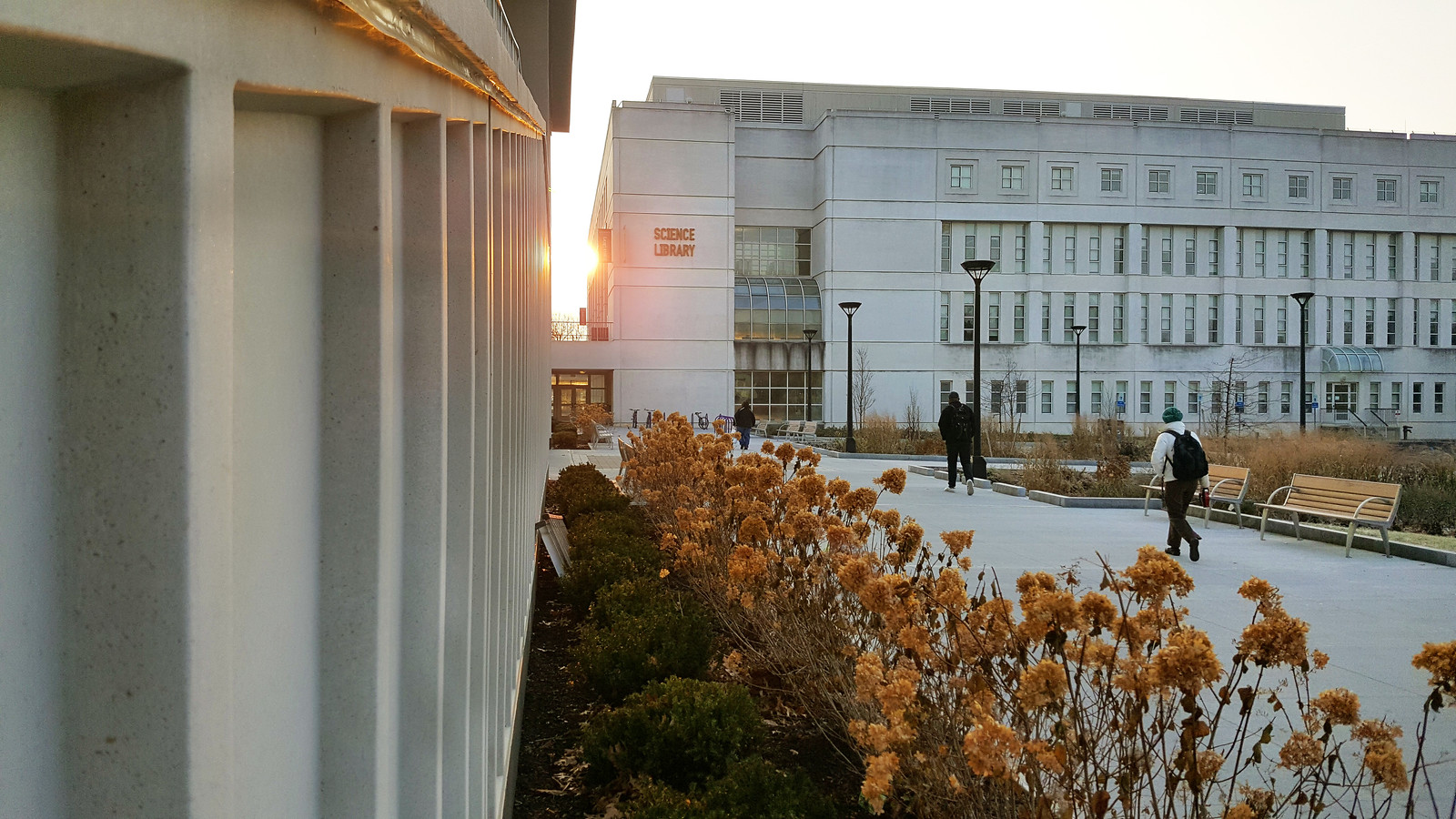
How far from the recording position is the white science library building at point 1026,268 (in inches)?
1976

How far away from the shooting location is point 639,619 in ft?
15.1

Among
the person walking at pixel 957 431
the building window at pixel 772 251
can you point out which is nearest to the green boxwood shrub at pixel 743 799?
the person walking at pixel 957 431

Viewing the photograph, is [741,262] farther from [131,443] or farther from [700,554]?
[131,443]

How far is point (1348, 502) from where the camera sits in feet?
37.7

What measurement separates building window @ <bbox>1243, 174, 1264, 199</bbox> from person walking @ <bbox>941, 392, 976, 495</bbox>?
4439 centimetres

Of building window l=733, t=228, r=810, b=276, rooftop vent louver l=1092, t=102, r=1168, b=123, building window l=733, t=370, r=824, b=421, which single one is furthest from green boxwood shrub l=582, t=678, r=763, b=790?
rooftop vent louver l=1092, t=102, r=1168, b=123

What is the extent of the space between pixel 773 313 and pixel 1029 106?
86.7 feet

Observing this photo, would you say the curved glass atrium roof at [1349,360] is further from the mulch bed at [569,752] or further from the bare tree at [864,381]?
the mulch bed at [569,752]

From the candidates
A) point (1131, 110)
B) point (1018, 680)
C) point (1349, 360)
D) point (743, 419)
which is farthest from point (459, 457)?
point (1131, 110)

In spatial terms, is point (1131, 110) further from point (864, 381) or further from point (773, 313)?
point (773, 313)

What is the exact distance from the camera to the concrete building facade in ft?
2.34

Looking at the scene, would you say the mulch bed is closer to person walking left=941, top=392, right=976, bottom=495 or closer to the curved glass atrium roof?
person walking left=941, top=392, right=976, bottom=495

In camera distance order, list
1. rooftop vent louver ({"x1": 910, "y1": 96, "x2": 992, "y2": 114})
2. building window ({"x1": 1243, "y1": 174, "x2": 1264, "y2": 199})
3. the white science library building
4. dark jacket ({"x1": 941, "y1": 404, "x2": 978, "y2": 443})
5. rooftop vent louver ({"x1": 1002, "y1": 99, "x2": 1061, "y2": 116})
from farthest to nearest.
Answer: rooftop vent louver ({"x1": 1002, "y1": 99, "x2": 1061, "y2": 116}), rooftop vent louver ({"x1": 910, "y1": 96, "x2": 992, "y2": 114}), building window ({"x1": 1243, "y1": 174, "x2": 1264, "y2": 199}), the white science library building, dark jacket ({"x1": 941, "y1": 404, "x2": 978, "y2": 443})

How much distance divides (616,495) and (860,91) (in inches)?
2316
